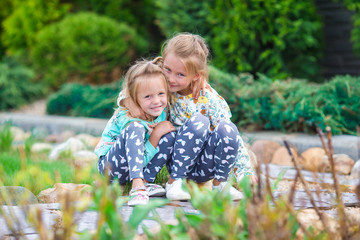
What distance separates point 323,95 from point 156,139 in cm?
230

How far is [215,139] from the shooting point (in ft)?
7.54

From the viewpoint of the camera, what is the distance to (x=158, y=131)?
236 centimetres

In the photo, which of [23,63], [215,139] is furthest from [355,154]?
[23,63]

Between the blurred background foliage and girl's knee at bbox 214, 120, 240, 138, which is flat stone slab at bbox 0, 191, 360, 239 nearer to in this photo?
girl's knee at bbox 214, 120, 240, 138

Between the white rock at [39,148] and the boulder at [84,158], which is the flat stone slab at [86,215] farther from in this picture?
the white rock at [39,148]

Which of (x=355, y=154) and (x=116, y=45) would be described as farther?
(x=116, y=45)

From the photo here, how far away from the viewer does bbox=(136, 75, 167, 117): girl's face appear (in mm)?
2297

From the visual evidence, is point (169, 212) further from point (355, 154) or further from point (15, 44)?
point (15, 44)

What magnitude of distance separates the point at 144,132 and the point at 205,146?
36 cm

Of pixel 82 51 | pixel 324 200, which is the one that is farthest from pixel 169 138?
pixel 82 51

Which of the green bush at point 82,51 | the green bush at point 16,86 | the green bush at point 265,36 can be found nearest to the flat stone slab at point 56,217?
the green bush at point 265,36

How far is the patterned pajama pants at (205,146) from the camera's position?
2.26 m

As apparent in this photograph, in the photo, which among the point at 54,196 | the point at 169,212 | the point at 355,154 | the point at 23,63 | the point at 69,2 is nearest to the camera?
the point at 169,212

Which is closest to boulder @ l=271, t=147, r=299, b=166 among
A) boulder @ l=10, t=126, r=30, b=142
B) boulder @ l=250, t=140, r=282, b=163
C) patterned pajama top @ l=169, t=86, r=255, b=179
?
boulder @ l=250, t=140, r=282, b=163
